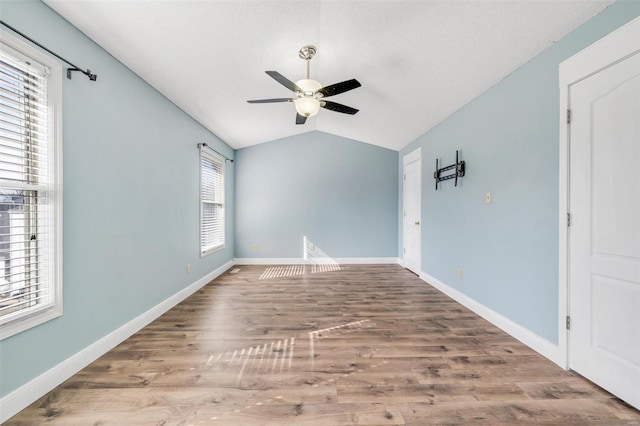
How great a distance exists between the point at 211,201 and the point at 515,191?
4.14 metres

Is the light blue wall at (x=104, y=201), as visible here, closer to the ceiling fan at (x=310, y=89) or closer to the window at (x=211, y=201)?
the window at (x=211, y=201)

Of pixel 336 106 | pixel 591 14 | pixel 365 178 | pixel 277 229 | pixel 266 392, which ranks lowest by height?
pixel 266 392

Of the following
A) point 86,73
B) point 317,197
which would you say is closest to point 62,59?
point 86,73

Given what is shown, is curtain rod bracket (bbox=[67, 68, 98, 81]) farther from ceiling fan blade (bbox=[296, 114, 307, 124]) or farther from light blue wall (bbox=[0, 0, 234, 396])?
ceiling fan blade (bbox=[296, 114, 307, 124])

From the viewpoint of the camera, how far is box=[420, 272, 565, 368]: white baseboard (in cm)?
187

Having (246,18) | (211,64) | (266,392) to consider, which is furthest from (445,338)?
(211,64)

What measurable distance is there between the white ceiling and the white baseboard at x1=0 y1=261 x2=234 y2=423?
7.74 feet

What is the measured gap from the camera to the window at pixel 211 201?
12.5ft

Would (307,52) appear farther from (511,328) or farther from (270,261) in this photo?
(270,261)

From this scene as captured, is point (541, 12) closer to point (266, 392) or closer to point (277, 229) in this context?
point (266, 392)

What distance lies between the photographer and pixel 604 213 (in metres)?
1.56

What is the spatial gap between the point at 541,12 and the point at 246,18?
212cm

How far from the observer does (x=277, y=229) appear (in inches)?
205

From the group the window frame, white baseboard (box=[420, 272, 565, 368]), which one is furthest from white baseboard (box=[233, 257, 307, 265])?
white baseboard (box=[420, 272, 565, 368])
